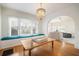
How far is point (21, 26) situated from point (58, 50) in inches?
36.4

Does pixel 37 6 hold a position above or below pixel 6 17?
above

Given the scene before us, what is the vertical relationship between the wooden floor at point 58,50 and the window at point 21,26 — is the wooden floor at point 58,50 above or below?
below

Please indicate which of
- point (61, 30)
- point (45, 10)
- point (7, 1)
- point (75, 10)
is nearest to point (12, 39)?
point (7, 1)

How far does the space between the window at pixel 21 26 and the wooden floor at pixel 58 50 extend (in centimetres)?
41

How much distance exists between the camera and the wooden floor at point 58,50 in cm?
159

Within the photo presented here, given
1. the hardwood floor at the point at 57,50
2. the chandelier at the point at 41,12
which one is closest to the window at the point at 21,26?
the chandelier at the point at 41,12

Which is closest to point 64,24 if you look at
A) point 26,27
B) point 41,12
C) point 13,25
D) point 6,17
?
point 41,12

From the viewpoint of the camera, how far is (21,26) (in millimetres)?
1594

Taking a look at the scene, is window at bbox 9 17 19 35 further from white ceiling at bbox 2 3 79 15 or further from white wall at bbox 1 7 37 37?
white ceiling at bbox 2 3 79 15

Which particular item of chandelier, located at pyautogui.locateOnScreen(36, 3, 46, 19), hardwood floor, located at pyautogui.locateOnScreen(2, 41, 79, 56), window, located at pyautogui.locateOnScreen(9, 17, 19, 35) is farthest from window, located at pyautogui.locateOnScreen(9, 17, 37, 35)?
hardwood floor, located at pyautogui.locateOnScreen(2, 41, 79, 56)

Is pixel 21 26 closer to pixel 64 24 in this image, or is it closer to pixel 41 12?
pixel 41 12

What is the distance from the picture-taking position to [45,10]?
1609 mm

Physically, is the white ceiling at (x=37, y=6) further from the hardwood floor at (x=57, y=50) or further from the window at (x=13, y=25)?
the hardwood floor at (x=57, y=50)

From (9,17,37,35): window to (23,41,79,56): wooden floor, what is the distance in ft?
1.34
